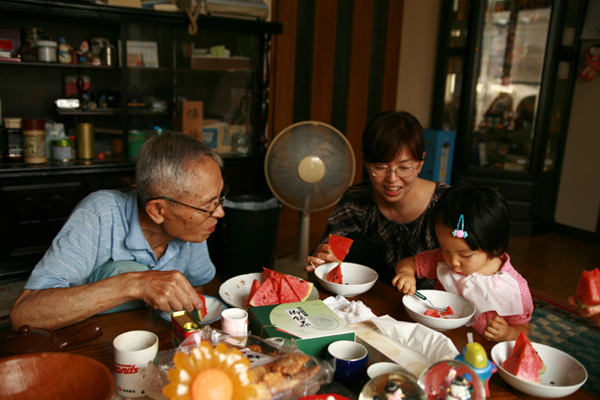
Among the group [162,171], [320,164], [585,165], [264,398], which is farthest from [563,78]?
[264,398]

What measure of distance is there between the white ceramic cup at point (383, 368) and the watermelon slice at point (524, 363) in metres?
0.25

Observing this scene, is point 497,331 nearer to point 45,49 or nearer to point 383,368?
point 383,368

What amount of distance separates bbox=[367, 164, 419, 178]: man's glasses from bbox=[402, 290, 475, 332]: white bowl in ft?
2.04

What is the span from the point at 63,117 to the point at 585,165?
15.3 feet

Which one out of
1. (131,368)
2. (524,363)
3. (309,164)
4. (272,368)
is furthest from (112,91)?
(524,363)

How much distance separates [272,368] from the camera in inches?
36.8

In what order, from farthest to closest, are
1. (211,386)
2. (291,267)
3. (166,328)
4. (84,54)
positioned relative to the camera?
(291,267) < (84,54) < (166,328) < (211,386)

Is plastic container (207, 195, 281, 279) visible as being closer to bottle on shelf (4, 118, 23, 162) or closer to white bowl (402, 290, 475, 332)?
bottle on shelf (4, 118, 23, 162)

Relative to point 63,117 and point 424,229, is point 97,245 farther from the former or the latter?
point 63,117

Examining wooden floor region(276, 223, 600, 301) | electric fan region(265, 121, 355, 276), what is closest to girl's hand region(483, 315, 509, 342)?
electric fan region(265, 121, 355, 276)

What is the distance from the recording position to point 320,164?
3.04 m

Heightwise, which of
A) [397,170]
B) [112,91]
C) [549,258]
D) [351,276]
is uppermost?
[112,91]

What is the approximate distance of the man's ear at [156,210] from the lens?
1.49 meters

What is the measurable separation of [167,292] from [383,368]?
2.00 ft
